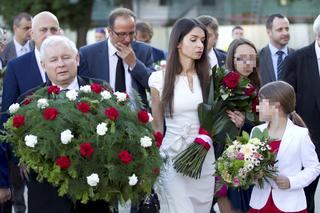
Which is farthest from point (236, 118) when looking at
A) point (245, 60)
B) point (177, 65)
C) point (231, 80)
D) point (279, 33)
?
point (279, 33)

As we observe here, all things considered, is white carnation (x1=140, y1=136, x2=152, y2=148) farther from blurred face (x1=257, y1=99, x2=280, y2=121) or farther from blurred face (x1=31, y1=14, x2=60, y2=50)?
blurred face (x1=31, y1=14, x2=60, y2=50)

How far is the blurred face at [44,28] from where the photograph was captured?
293 inches

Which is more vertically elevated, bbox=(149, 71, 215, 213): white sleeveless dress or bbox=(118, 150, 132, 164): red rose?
bbox=(118, 150, 132, 164): red rose

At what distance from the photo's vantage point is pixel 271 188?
19.8 ft

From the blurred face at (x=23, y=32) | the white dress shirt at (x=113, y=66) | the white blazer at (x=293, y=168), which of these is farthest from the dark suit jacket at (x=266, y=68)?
the white blazer at (x=293, y=168)

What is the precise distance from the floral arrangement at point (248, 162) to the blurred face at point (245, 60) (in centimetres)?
167

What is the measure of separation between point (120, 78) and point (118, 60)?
0.18 m

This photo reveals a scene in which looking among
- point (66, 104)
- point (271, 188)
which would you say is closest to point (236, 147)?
point (271, 188)

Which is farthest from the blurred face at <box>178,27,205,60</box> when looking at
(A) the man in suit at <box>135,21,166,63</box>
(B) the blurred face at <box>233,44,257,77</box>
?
(A) the man in suit at <box>135,21,166,63</box>

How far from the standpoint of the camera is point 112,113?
15.5ft

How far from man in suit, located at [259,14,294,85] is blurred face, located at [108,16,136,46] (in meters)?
2.66

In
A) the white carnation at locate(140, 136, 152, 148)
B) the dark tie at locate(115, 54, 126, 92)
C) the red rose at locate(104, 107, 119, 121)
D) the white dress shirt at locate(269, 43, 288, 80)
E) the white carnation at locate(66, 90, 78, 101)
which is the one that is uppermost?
the white carnation at locate(66, 90, 78, 101)

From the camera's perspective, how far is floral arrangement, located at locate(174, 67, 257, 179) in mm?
6242

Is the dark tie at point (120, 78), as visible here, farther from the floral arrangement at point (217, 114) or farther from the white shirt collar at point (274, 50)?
the white shirt collar at point (274, 50)
